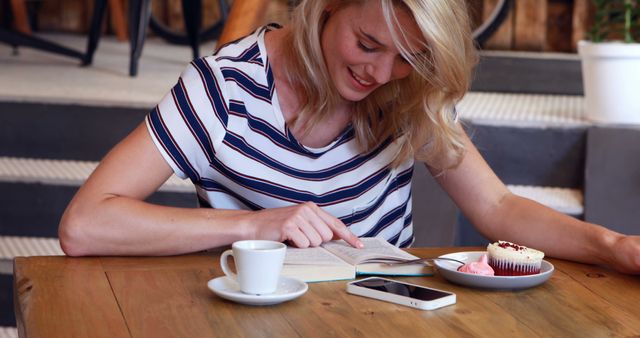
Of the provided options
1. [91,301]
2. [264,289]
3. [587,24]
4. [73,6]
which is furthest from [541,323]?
[73,6]

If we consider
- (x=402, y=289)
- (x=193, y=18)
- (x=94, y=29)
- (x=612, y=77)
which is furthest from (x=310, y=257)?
(x=94, y=29)

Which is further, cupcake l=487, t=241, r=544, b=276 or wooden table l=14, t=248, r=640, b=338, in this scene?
cupcake l=487, t=241, r=544, b=276

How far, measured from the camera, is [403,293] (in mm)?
1174

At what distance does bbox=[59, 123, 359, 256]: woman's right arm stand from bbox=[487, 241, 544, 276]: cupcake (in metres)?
0.20

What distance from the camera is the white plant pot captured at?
2488 mm

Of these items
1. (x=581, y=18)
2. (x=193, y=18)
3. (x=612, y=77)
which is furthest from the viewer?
(x=581, y=18)

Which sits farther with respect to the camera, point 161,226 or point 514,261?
point 161,226

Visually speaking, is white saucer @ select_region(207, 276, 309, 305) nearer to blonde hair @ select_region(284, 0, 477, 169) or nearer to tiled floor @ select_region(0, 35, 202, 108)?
blonde hair @ select_region(284, 0, 477, 169)

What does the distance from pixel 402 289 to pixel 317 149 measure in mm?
454

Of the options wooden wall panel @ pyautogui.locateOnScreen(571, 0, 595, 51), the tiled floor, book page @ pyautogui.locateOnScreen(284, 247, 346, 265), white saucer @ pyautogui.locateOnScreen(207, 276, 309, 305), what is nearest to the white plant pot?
the tiled floor

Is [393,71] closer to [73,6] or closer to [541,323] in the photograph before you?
[541,323]

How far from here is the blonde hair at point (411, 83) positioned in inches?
56.6

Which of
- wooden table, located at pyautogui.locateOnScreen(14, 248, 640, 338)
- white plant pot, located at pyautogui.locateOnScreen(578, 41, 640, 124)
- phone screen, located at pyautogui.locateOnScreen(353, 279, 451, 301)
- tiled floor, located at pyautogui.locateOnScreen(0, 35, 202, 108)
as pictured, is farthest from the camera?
tiled floor, located at pyautogui.locateOnScreen(0, 35, 202, 108)

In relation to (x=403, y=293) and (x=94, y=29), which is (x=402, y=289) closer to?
(x=403, y=293)
